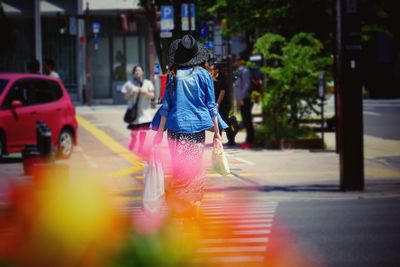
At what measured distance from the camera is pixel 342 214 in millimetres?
12023

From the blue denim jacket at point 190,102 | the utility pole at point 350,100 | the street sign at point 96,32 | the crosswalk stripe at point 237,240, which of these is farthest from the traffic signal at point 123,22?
the blue denim jacket at point 190,102

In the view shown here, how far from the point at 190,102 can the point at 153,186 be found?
0.58m

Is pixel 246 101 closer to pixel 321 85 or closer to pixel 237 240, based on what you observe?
pixel 321 85

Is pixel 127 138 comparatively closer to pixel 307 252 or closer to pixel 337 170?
pixel 337 170

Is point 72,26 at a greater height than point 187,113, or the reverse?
point 72,26

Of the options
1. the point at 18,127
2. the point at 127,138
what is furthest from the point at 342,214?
the point at 127,138

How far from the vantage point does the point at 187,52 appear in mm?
5875

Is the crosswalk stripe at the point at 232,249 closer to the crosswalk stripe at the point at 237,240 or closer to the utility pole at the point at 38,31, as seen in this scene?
the crosswalk stripe at the point at 237,240

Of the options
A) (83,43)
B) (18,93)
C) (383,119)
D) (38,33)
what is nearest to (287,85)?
(18,93)

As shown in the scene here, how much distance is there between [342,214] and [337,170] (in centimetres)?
498

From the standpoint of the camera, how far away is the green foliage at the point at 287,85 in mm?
21141

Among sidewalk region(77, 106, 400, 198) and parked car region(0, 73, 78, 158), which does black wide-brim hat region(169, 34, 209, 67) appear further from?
parked car region(0, 73, 78, 158)

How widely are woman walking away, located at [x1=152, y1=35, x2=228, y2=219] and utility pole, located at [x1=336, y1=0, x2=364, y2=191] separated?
8.00m

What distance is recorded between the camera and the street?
903 centimetres
